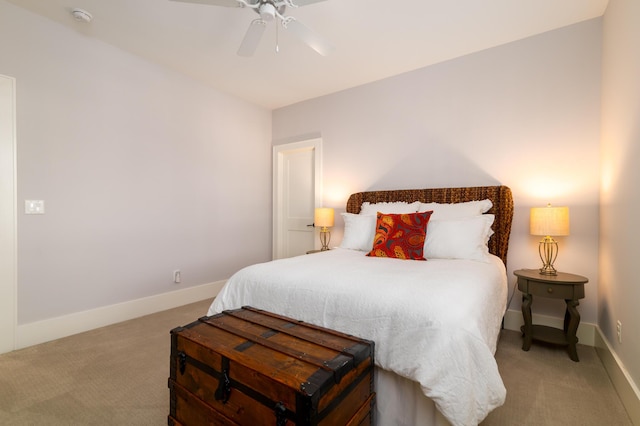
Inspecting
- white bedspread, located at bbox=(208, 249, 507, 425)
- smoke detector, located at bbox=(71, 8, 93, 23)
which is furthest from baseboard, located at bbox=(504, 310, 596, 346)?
smoke detector, located at bbox=(71, 8, 93, 23)

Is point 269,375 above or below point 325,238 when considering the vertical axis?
below

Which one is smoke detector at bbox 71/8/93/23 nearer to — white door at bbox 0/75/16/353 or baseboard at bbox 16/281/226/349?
white door at bbox 0/75/16/353

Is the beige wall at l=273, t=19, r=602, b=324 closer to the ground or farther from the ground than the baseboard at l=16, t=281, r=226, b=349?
farther from the ground

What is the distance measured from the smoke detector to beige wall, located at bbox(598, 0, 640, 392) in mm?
3677

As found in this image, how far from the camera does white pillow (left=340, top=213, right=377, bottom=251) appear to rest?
284 centimetres

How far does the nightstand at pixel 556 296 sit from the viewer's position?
2.16 m

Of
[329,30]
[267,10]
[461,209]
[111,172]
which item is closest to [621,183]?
[461,209]

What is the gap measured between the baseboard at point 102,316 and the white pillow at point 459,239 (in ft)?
8.79

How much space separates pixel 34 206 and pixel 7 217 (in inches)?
7.0

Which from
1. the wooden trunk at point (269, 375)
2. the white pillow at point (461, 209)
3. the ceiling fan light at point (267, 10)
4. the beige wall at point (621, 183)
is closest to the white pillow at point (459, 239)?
the white pillow at point (461, 209)

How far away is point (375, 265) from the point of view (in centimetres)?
208

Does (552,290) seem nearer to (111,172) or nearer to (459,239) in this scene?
(459,239)

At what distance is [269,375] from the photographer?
109 centimetres

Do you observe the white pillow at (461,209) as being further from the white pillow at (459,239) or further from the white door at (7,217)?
the white door at (7,217)
